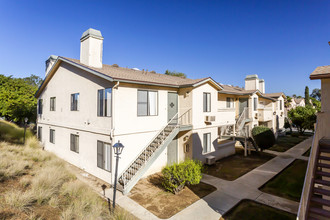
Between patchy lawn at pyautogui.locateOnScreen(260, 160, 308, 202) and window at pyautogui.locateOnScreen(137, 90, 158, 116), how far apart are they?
8576mm

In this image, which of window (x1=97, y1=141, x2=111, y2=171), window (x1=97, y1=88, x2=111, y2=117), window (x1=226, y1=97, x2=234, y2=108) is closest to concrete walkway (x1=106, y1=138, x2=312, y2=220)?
window (x1=97, y1=141, x2=111, y2=171)

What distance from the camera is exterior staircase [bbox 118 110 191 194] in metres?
10.2

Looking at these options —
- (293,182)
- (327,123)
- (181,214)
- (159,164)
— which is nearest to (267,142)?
(293,182)

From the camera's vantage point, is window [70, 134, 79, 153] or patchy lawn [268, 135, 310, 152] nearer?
window [70, 134, 79, 153]

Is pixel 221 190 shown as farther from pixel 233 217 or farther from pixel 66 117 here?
pixel 66 117

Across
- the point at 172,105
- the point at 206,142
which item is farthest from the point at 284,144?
the point at 172,105

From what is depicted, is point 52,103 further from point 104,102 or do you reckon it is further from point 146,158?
point 146,158

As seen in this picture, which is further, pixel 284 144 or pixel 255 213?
pixel 284 144

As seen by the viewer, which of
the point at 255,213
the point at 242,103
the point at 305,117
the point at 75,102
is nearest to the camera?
the point at 255,213

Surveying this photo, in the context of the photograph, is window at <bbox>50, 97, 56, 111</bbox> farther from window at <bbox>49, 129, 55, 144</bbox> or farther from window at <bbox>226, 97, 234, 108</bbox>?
window at <bbox>226, 97, 234, 108</bbox>

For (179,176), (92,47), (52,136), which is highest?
(92,47)

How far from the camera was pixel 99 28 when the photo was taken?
13.8m

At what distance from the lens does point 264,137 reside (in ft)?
62.6

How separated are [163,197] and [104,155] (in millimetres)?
4743
